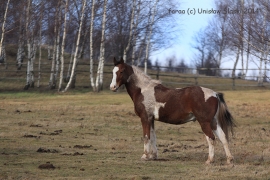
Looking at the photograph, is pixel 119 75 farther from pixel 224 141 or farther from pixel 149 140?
pixel 224 141

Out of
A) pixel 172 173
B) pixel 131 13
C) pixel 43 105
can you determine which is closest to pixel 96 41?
pixel 131 13

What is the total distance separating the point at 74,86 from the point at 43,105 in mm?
13944

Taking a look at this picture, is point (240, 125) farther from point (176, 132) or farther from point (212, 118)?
point (212, 118)

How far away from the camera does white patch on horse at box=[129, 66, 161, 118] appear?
39.9ft

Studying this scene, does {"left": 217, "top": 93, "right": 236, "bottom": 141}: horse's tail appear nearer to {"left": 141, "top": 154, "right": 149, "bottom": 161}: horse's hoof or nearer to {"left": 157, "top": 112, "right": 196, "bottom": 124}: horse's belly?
{"left": 157, "top": 112, "right": 196, "bottom": 124}: horse's belly

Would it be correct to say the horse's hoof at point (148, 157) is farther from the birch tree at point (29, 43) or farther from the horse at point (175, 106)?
the birch tree at point (29, 43)

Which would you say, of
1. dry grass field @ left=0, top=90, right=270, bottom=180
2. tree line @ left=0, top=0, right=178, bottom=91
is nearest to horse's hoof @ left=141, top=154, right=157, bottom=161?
dry grass field @ left=0, top=90, right=270, bottom=180

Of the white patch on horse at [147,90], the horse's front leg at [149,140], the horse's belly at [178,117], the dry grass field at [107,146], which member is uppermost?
the white patch on horse at [147,90]

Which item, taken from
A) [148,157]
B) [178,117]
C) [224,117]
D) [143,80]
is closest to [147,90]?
[143,80]

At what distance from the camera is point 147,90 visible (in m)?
12.3

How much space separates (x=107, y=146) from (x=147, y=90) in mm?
2906

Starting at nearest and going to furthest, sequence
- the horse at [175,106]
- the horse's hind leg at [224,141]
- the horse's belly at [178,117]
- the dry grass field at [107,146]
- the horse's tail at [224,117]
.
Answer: the dry grass field at [107,146] → the horse's hind leg at [224,141] → the horse at [175,106] → the horse's tail at [224,117] → the horse's belly at [178,117]

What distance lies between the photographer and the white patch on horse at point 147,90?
12148 mm

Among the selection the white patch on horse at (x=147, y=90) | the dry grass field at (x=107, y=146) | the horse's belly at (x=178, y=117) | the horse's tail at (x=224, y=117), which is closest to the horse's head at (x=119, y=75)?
the white patch on horse at (x=147, y=90)
